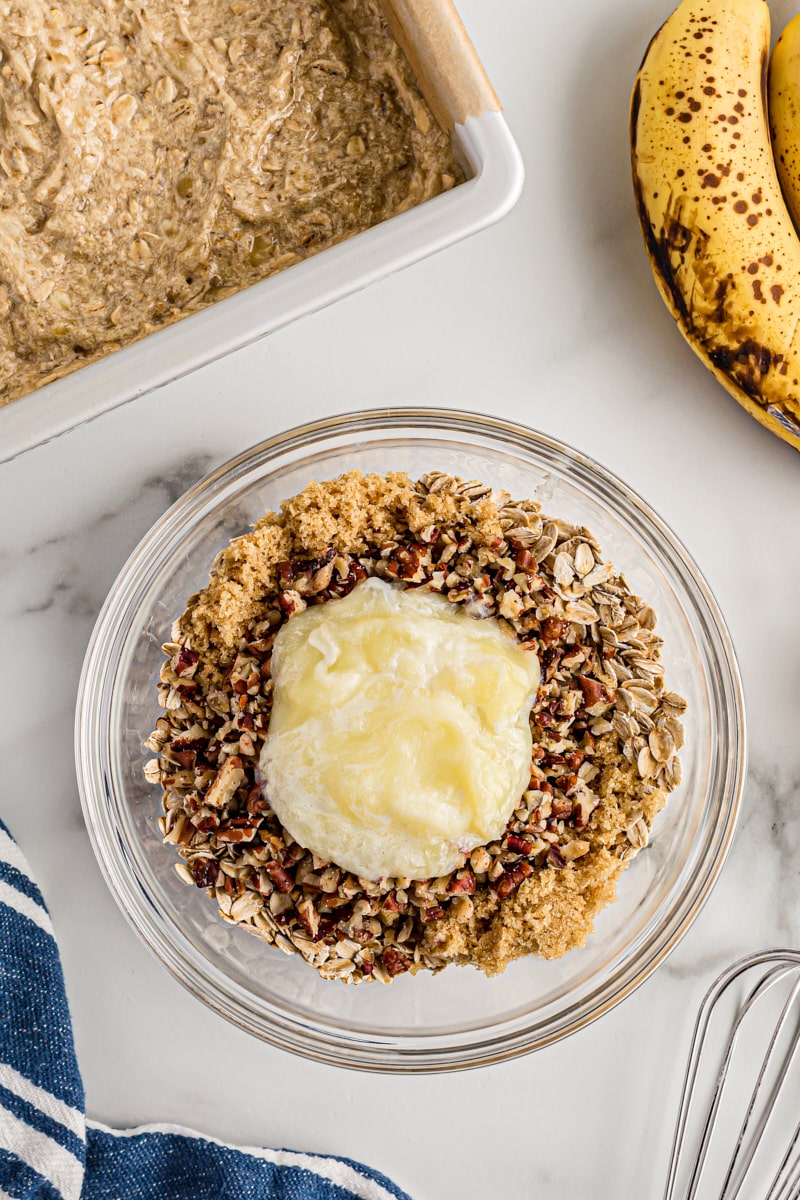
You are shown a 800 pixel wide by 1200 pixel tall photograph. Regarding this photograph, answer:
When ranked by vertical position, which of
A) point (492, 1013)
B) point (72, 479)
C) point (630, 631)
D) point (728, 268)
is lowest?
point (492, 1013)

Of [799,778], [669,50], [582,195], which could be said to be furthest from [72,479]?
[799,778]

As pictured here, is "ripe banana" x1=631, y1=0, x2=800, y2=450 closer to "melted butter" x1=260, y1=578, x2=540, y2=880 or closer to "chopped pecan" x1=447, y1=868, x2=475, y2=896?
"melted butter" x1=260, y1=578, x2=540, y2=880

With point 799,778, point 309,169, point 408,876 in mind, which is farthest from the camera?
point 799,778

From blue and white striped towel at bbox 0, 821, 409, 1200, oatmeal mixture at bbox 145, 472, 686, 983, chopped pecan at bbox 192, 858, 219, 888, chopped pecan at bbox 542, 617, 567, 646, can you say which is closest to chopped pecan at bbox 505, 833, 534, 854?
oatmeal mixture at bbox 145, 472, 686, 983

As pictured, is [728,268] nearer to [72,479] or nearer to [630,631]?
[630,631]

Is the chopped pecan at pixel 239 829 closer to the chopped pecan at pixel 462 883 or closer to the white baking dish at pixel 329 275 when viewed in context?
the chopped pecan at pixel 462 883

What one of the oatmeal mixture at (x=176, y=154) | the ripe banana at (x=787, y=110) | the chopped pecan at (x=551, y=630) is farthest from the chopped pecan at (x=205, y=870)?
the ripe banana at (x=787, y=110)

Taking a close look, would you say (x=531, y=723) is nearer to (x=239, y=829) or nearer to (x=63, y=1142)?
(x=239, y=829)
